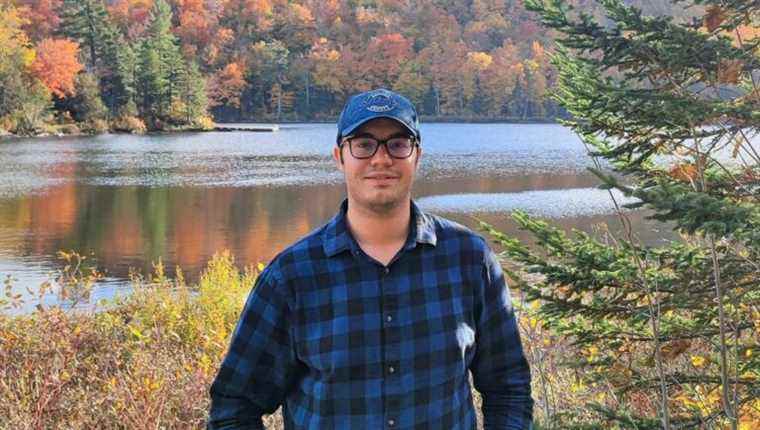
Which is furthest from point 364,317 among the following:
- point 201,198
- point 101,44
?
point 101,44

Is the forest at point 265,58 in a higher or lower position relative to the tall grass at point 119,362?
higher

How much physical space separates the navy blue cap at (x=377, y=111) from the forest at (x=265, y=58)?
49.7 m

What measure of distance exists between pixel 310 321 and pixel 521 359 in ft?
1.79

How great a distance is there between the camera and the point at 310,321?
1754 mm

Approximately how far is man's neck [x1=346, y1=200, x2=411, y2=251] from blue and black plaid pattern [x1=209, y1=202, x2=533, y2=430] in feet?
0.09

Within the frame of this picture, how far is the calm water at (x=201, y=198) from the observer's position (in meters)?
13.1

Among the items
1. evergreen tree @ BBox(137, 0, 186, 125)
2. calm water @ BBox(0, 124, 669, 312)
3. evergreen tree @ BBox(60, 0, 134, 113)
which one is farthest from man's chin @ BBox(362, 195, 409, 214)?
evergreen tree @ BBox(137, 0, 186, 125)

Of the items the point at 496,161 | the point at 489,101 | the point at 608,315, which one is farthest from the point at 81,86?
the point at 608,315

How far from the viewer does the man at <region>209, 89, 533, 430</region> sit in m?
1.74

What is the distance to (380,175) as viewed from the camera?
1731mm

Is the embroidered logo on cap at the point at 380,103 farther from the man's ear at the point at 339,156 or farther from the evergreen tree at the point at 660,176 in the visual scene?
the evergreen tree at the point at 660,176

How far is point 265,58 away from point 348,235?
7565 centimetres

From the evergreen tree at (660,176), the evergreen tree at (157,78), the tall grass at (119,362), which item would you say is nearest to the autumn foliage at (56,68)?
the evergreen tree at (157,78)

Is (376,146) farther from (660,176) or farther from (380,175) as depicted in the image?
(660,176)
